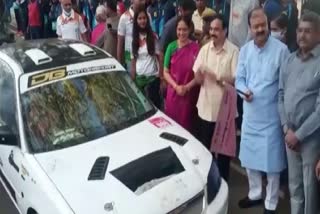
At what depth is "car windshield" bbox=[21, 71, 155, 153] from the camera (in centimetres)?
436

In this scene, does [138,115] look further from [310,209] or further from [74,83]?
[310,209]

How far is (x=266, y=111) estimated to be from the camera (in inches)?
185

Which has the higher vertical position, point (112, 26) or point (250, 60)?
point (250, 60)

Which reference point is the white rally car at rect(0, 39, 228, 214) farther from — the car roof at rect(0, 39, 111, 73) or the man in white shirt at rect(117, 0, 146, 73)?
the man in white shirt at rect(117, 0, 146, 73)

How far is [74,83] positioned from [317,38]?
80.8 inches

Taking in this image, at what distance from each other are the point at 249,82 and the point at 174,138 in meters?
0.85

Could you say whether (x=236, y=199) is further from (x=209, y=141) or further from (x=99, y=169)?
(x=99, y=169)

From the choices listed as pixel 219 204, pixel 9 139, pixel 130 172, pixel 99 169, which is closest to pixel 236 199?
pixel 219 204

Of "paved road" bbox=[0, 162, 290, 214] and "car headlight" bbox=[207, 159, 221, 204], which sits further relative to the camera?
"paved road" bbox=[0, 162, 290, 214]

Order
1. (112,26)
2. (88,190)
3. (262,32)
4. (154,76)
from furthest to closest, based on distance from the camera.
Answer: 1. (112,26)
2. (154,76)
3. (262,32)
4. (88,190)

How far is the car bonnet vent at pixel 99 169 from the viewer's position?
3896mm

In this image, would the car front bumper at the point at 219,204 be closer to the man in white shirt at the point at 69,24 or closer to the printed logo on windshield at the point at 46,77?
the printed logo on windshield at the point at 46,77

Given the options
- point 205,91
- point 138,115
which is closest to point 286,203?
point 205,91

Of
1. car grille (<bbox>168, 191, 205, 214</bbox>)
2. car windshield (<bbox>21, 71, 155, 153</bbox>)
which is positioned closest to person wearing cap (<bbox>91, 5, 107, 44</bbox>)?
car windshield (<bbox>21, 71, 155, 153</bbox>)
